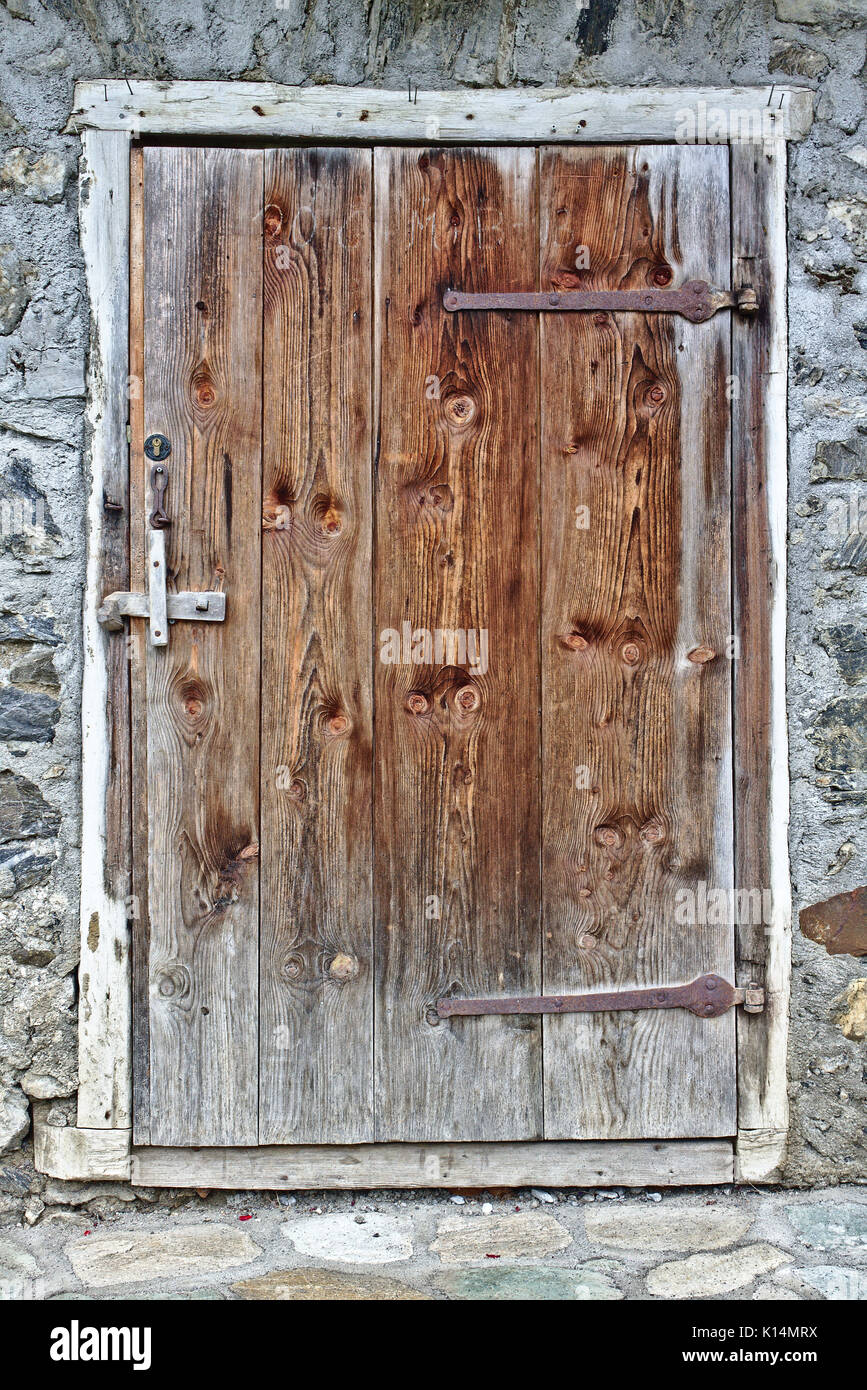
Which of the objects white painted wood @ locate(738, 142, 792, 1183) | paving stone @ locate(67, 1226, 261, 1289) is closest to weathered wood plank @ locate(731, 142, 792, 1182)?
white painted wood @ locate(738, 142, 792, 1183)

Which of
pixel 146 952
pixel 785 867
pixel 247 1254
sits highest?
pixel 785 867

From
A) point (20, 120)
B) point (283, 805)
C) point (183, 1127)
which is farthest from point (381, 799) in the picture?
point (20, 120)

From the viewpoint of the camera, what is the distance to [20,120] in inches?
76.4

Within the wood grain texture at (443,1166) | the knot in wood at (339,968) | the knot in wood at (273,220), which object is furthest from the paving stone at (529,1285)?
the knot in wood at (273,220)

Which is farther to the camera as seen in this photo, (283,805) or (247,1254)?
(283,805)

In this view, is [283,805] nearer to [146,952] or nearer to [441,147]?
[146,952]

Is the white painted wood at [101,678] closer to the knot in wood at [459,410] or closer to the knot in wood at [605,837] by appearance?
the knot in wood at [459,410]

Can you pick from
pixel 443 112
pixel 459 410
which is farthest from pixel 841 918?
pixel 443 112

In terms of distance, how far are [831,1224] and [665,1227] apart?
32cm

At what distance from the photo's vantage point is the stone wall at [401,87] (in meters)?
1.94

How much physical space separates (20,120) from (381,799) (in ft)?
5.02

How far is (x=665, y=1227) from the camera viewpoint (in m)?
1.94

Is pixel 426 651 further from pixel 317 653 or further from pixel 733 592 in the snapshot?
pixel 733 592

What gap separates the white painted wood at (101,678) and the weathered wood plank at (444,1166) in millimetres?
214
